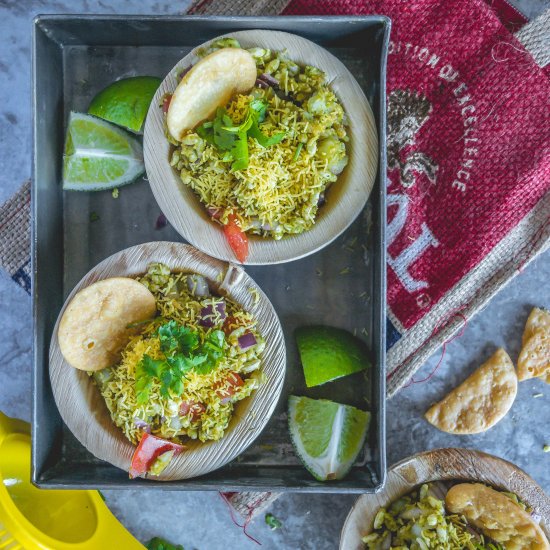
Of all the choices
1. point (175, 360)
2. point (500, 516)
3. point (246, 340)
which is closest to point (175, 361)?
point (175, 360)

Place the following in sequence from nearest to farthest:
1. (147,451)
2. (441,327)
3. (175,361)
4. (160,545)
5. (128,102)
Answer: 1. (175,361)
2. (147,451)
3. (128,102)
4. (441,327)
5. (160,545)

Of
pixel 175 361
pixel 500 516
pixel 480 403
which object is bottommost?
pixel 500 516

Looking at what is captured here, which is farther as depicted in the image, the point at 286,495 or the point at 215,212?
the point at 286,495

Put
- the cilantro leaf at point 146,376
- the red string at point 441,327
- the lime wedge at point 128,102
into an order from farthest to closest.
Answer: the red string at point 441,327 → the lime wedge at point 128,102 → the cilantro leaf at point 146,376

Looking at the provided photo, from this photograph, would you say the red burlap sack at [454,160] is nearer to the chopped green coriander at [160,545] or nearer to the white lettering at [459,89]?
the white lettering at [459,89]

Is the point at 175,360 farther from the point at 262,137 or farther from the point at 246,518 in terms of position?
the point at 246,518

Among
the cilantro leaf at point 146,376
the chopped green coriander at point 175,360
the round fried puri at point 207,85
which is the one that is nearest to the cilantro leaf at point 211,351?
the chopped green coriander at point 175,360
